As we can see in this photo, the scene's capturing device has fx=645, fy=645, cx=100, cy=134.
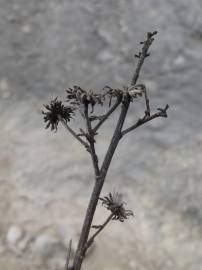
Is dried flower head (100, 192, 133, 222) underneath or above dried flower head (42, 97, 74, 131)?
underneath

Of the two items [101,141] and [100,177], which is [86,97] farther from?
[101,141]

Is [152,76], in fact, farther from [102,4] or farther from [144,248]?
[144,248]

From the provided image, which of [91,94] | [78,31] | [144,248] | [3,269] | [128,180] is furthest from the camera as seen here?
[78,31]

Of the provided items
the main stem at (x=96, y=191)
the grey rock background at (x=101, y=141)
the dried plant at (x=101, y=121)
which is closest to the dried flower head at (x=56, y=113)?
the dried plant at (x=101, y=121)

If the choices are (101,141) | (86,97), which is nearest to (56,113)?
(86,97)

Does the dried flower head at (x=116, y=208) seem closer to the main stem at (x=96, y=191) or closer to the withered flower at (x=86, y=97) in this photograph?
the main stem at (x=96, y=191)

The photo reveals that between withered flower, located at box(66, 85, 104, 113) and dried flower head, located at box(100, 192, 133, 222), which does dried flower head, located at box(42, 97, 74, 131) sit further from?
dried flower head, located at box(100, 192, 133, 222)

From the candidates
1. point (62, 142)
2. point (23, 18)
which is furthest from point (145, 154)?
point (23, 18)

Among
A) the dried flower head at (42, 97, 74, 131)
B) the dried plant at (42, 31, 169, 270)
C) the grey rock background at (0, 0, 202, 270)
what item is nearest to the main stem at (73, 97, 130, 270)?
the dried plant at (42, 31, 169, 270)
